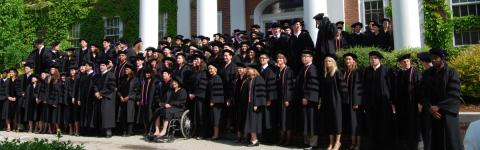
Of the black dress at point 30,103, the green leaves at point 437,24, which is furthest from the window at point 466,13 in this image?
the black dress at point 30,103

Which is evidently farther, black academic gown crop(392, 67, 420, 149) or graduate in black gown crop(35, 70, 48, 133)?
graduate in black gown crop(35, 70, 48, 133)

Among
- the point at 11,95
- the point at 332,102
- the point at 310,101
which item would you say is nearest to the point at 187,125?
the point at 310,101

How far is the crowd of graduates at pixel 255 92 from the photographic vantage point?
7.04 m

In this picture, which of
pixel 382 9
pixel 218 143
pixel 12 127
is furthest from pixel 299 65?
pixel 12 127

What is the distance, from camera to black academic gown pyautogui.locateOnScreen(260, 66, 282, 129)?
27.5ft

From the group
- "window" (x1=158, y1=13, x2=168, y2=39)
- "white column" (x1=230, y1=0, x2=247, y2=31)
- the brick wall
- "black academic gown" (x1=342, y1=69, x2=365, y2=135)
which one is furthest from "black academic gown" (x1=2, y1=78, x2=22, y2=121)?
the brick wall

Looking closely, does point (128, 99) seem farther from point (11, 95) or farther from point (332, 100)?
point (332, 100)

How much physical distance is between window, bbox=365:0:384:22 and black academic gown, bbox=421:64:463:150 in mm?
9515

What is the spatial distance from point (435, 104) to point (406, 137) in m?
1.06

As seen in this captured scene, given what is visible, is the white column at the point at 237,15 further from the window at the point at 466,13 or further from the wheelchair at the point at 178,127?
the wheelchair at the point at 178,127

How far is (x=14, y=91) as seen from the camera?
41.4ft

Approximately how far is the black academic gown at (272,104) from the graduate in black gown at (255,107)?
0.08 m

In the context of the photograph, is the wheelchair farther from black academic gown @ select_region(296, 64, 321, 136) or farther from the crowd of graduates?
black academic gown @ select_region(296, 64, 321, 136)

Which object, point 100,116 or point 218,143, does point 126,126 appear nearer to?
point 100,116
